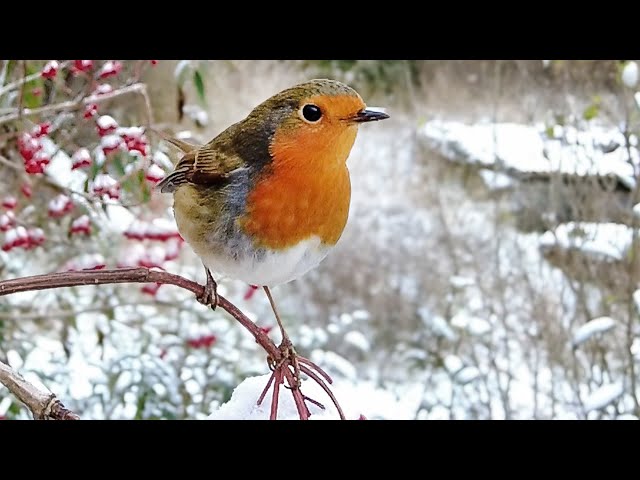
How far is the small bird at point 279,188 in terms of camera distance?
70 centimetres

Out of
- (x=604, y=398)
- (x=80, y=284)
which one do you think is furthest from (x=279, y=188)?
(x=604, y=398)

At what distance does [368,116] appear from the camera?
66 centimetres

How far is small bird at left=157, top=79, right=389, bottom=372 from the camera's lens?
27.7 inches

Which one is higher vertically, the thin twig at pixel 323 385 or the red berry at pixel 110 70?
the red berry at pixel 110 70

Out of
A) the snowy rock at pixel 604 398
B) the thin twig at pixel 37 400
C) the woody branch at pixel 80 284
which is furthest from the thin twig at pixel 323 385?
the snowy rock at pixel 604 398

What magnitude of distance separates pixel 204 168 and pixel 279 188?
162 mm

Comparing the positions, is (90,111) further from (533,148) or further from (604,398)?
(533,148)

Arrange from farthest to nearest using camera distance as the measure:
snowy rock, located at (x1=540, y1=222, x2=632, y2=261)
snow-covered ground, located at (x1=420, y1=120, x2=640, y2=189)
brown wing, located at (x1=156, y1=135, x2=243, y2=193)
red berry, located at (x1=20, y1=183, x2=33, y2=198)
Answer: snow-covered ground, located at (x1=420, y1=120, x2=640, y2=189) < snowy rock, located at (x1=540, y1=222, x2=632, y2=261) < red berry, located at (x1=20, y1=183, x2=33, y2=198) < brown wing, located at (x1=156, y1=135, x2=243, y2=193)

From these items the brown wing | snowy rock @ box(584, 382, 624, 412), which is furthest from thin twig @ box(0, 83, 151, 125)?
snowy rock @ box(584, 382, 624, 412)

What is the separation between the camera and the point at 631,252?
221 centimetres

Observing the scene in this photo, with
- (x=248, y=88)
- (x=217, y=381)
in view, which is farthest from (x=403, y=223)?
(x=217, y=381)

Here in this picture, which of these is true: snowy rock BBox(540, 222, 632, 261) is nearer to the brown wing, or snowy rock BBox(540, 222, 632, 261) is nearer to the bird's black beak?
the brown wing

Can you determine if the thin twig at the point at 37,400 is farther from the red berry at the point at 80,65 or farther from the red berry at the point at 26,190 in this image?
the red berry at the point at 26,190
